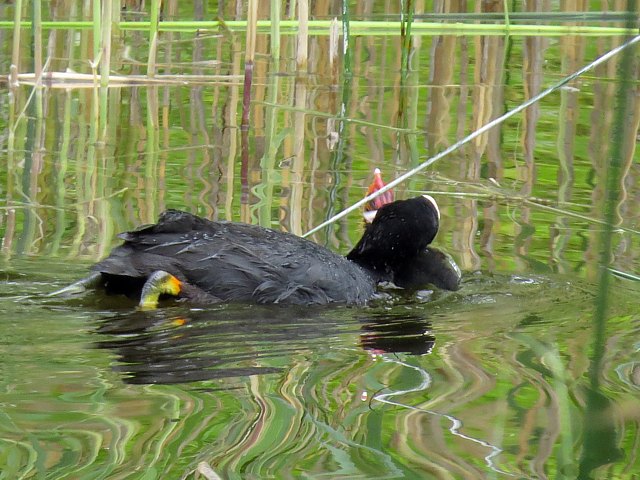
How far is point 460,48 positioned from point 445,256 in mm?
5019

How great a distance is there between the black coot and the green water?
92mm

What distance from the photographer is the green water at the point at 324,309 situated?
9.32 ft

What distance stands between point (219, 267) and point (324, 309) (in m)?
0.43

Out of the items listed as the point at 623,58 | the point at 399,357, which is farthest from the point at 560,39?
the point at 623,58

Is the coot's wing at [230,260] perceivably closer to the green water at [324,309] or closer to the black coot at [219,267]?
the black coot at [219,267]

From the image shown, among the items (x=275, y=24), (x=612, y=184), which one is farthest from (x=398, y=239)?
(x=612, y=184)

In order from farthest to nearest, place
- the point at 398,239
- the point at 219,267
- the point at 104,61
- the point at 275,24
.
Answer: the point at 275,24
the point at 104,61
the point at 398,239
the point at 219,267

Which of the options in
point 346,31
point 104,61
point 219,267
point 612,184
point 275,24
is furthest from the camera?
point 346,31

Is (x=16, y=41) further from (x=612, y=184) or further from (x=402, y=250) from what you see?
(x=612, y=184)

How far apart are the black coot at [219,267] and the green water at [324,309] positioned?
0.09 m

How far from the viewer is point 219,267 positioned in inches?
173

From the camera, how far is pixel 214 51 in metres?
9.31

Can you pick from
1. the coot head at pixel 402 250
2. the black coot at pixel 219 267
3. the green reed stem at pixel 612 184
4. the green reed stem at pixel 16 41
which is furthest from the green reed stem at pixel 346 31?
the green reed stem at pixel 612 184

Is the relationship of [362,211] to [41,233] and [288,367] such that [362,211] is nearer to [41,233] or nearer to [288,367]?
[41,233]
